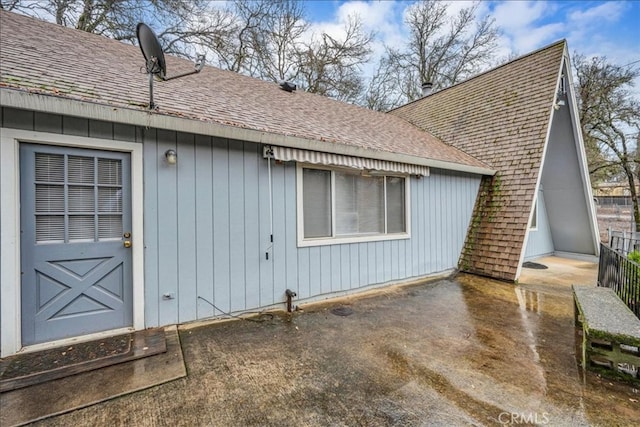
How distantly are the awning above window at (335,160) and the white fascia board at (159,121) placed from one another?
8cm

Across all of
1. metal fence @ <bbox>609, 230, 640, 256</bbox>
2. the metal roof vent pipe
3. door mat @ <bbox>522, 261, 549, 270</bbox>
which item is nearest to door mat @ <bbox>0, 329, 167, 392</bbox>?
metal fence @ <bbox>609, 230, 640, 256</bbox>

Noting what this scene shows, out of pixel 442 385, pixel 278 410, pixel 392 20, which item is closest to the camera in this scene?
pixel 278 410

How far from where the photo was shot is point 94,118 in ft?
9.77

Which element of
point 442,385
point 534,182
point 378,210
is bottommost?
point 442,385

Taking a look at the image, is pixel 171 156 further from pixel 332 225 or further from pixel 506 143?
pixel 506 143

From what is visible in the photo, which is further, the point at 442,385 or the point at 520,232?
the point at 520,232

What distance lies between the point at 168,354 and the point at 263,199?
2.24 metres

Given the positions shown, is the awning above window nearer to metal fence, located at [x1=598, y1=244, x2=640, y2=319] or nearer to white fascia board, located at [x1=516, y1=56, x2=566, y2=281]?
white fascia board, located at [x1=516, y1=56, x2=566, y2=281]

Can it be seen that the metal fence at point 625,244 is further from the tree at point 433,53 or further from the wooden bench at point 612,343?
the tree at point 433,53

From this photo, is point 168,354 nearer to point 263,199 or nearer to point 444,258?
point 263,199

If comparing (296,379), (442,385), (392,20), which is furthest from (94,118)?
(392,20)

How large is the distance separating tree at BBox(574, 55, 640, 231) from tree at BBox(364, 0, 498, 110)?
180 inches

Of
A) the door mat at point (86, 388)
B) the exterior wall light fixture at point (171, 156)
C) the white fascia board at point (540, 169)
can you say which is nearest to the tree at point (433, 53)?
the white fascia board at point (540, 169)

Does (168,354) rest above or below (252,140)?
below
